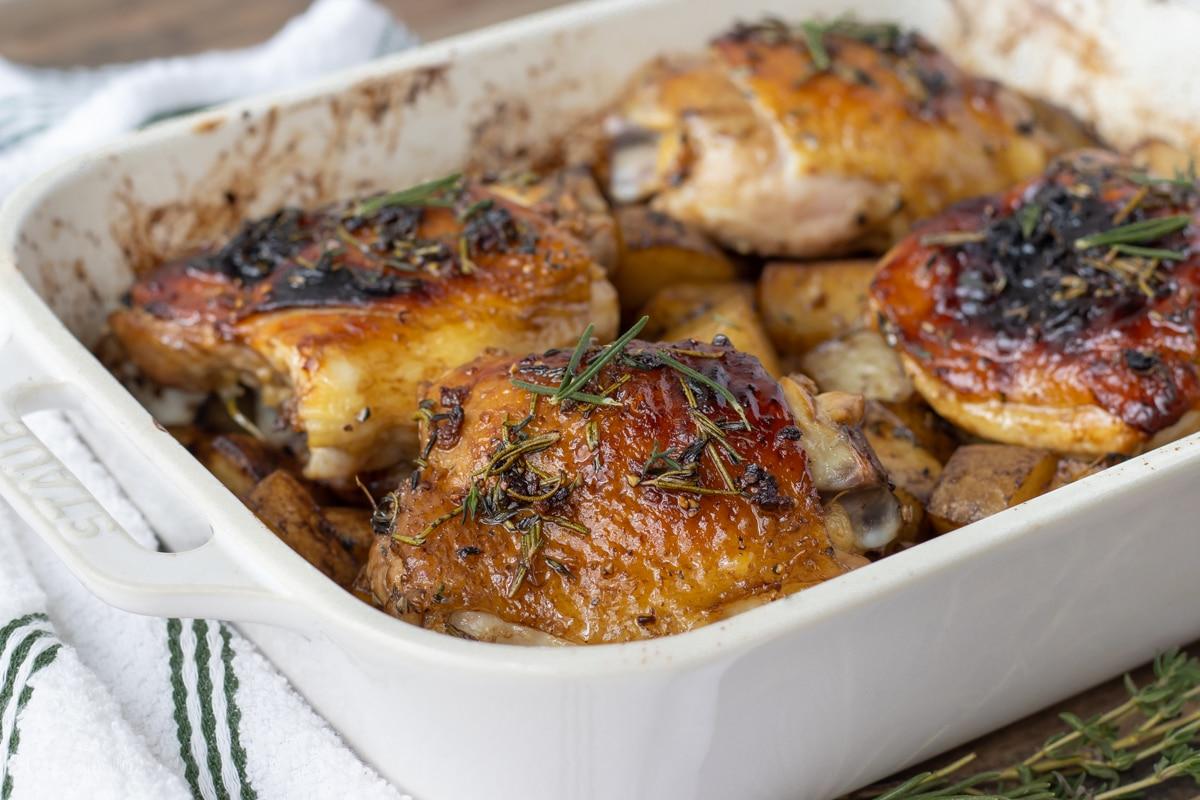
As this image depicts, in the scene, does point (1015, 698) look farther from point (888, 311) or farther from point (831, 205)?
point (831, 205)

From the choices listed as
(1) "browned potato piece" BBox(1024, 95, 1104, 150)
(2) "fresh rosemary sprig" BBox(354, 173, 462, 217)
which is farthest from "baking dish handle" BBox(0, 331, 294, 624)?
(1) "browned potato piece" BBox(1024, 95, 1104, 150)

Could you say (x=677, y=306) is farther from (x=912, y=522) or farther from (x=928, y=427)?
(x=912, y=522)

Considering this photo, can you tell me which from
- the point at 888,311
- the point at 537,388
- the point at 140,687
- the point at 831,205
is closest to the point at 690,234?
the point at 831,205

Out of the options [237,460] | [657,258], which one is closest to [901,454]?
[657,258]

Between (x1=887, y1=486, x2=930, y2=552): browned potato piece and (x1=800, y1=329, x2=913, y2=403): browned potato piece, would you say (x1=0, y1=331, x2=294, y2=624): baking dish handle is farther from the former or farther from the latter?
(x1=800, y1=329, x2=913, y2=403): browned potato piece

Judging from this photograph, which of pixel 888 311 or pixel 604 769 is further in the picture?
pixel 888 311

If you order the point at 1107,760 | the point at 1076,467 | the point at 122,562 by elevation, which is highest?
the point at 122,562
